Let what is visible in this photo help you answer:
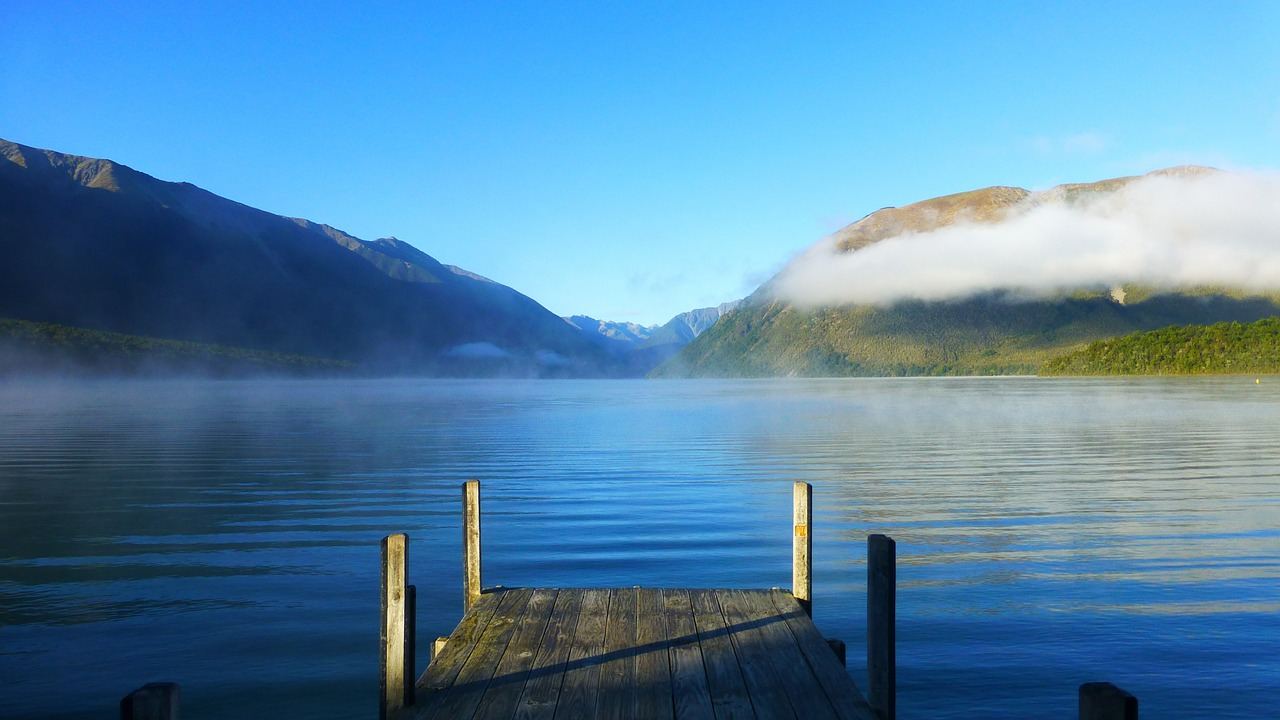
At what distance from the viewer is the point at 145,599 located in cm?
1330

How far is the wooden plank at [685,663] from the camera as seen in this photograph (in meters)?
7.03

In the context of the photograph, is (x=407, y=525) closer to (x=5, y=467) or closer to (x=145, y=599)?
(x=145, y=599)

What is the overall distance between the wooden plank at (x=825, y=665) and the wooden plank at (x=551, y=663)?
6.99ft

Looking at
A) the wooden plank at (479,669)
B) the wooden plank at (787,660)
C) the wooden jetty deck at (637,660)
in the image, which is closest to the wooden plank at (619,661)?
the wooden jetty deck at (637,660)

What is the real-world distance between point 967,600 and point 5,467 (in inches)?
1150

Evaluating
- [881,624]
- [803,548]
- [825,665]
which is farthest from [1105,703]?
[803,548]

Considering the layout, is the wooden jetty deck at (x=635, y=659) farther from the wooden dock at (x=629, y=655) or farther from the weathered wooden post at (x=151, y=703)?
the weathered wooden post at (x=151, y=703)

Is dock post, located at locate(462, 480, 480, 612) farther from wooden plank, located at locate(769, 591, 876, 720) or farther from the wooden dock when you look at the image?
wooden plank, located at locate(769, 591, 876, 720)

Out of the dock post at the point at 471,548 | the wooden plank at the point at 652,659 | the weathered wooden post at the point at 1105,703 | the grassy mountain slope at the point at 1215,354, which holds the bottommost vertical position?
the wooden plank at the point at 652,659

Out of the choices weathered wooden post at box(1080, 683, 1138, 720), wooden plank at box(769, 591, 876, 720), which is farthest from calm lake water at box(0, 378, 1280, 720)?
weathered wooden post at box(1080, 683, 1138, 720)

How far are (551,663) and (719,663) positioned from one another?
1455 millimetres

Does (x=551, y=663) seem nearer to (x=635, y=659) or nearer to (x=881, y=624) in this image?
(x=635, y=659)

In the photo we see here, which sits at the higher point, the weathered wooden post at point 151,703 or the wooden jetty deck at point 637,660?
the weathered wooden post at point 151,703

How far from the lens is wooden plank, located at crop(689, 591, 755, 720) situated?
7.03m
